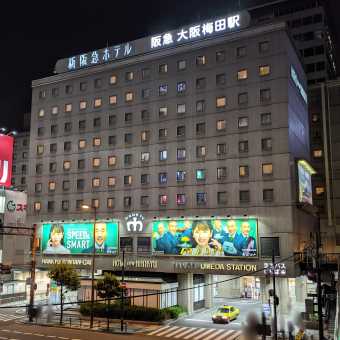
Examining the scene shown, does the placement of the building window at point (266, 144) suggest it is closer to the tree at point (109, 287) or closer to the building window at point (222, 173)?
the building window at point (222, 173)

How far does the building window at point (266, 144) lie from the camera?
163ft

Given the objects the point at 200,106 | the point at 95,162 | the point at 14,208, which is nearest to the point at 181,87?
the point at 200,106

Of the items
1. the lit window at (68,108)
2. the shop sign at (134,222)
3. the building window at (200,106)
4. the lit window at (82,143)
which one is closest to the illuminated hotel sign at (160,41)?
the lit window at (68,108)

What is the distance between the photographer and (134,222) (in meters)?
56.0

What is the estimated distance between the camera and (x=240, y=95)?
A: 5231cm

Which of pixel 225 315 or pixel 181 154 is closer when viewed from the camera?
pixel 225 315

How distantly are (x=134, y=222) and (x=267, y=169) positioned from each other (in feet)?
59.0

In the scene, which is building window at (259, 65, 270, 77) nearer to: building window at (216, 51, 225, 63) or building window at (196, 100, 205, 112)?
building window at (216, 51, 225, 63)

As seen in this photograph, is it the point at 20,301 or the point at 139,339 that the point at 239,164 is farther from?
the point at 20,301

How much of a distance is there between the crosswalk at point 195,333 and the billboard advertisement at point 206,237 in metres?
9.09

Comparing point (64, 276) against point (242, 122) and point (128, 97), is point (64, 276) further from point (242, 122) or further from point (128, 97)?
point (242, 122)

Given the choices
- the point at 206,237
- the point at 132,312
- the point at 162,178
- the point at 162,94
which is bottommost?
the point at 132,312

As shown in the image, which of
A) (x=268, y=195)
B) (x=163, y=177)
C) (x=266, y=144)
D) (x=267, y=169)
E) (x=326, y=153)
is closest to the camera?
(x=268, y=195)

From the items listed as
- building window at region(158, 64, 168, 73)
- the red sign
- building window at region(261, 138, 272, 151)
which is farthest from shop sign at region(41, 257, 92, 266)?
Result: building window at region(261, 138, 272, 151)
